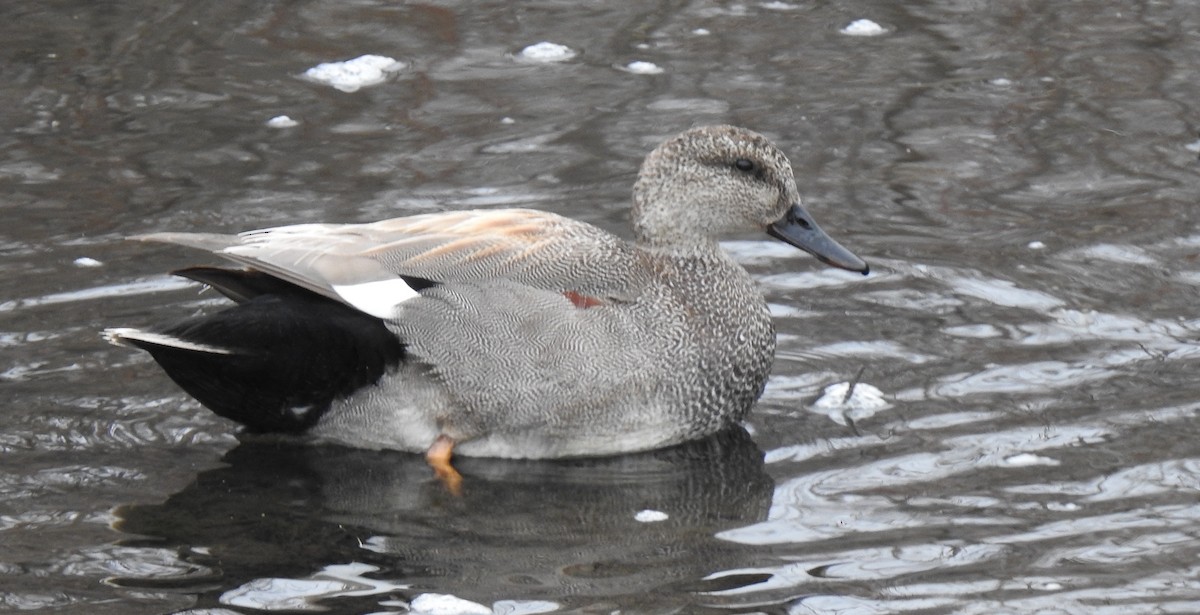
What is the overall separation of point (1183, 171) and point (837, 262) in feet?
8.07

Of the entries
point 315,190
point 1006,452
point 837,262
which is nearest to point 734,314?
point 837,262

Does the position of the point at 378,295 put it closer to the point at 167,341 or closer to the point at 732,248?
the point at 167,341

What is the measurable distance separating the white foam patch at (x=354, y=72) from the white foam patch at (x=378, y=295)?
11.7 ft

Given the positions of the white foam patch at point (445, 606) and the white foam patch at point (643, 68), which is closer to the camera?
the white foam patch at point (445, 606)

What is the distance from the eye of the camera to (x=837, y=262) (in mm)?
5297

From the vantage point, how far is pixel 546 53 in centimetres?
877

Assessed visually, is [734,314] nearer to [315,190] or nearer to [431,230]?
[431,230]

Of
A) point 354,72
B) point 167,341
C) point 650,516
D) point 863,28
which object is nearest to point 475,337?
point 650,516

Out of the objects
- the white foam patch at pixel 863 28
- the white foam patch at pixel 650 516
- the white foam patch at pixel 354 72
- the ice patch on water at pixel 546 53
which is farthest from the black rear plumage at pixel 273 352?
the white foam patch at pixel 863 28

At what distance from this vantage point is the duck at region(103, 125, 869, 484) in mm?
4824

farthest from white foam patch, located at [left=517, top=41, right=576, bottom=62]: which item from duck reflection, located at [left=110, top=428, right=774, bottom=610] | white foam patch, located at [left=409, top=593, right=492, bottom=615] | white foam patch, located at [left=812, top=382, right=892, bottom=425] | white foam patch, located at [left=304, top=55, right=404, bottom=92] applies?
white foam patch, located at [left=409, top=593, right=492, bottom=615]

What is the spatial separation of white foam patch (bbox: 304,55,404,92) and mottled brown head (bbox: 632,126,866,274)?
3349 mm

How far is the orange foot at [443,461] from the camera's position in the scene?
488cm

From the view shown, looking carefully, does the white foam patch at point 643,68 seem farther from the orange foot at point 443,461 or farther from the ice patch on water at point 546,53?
the orange foot at point 443,461
